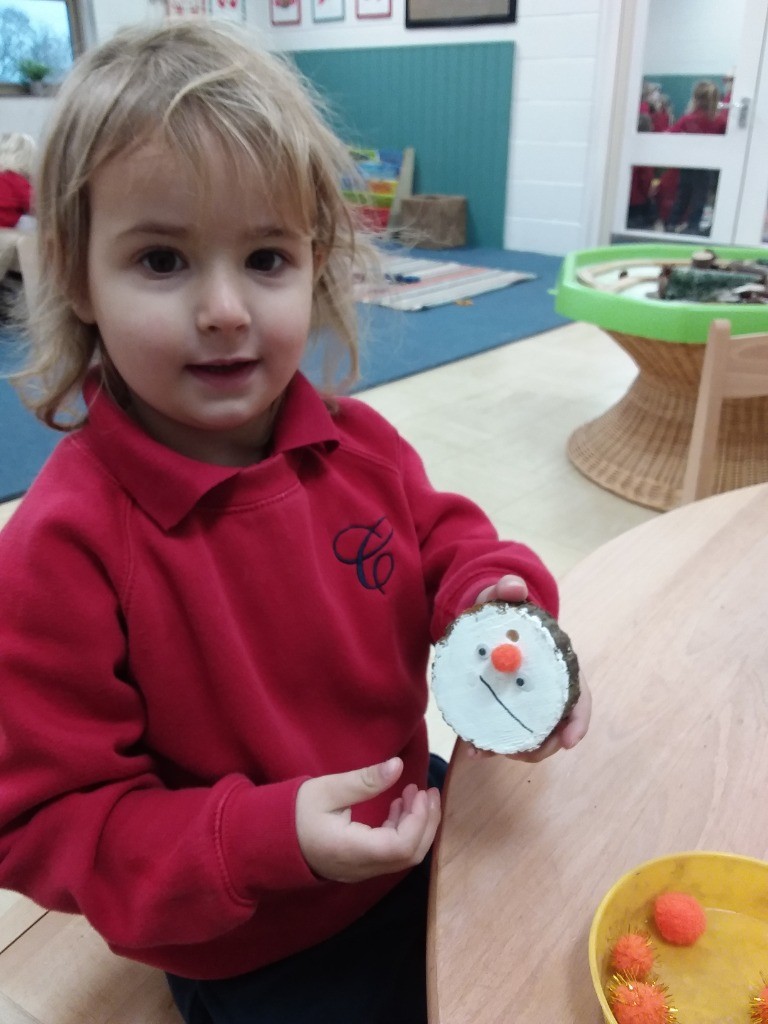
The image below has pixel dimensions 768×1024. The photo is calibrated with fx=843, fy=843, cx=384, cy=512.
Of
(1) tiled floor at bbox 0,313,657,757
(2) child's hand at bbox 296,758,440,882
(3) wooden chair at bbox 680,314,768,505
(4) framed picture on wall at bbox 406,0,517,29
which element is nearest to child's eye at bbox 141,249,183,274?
(2) child's hand at bbox 296,758,440,882

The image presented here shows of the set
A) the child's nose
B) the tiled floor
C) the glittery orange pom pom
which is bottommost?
the tiled floor

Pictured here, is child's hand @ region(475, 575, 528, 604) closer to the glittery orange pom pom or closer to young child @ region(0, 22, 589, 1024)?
young child @ region(0, 22, 589, 1024)

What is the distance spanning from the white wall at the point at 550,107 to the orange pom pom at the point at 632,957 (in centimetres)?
458

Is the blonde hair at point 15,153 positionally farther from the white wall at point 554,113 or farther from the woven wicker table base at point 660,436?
the woven wicker table base at point 660,436

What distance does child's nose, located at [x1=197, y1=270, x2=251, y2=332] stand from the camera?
53 cm

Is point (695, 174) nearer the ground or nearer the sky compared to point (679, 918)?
nearer the sky

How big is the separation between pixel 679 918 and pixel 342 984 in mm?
326

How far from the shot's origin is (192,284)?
0.54 meters

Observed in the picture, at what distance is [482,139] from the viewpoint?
481cm

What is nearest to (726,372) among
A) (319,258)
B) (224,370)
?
(319,258)

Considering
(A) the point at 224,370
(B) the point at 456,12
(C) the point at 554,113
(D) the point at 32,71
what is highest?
(B) the point at 456,12

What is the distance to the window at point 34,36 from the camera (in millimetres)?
4520

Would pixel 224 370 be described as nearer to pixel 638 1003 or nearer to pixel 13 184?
pixel 638 1003

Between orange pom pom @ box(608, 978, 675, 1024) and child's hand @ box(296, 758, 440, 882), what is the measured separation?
13cm
